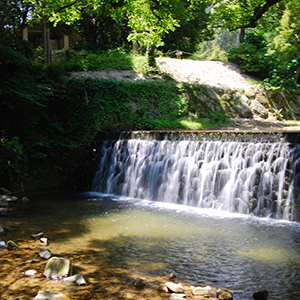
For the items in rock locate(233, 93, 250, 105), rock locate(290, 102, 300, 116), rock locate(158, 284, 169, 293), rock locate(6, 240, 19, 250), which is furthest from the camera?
rock locate(290, 102, 300, 116)

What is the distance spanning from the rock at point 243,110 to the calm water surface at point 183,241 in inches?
370

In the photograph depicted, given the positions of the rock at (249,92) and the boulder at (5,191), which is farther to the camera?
the rock at (249,92)

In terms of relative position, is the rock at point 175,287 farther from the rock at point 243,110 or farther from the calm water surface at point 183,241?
the rock at point 243,110

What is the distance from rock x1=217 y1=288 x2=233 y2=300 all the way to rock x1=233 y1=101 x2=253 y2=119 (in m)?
14.0

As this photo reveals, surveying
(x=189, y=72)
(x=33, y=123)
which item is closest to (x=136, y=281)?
(x=33, y=123)

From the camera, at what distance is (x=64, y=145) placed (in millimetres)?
12805

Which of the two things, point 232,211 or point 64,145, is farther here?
point 64,145

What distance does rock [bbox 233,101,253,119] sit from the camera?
16938 millimetres

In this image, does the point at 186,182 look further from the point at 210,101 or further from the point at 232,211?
the point at 210,101

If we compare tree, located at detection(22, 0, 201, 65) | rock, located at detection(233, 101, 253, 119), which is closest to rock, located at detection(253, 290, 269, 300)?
tree, located at detection(22, 0, 201, 65)

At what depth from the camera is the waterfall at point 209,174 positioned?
7777 millimetres

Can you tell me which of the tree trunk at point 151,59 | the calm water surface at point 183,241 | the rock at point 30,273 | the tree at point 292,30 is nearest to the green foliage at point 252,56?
the tree at point 292,30

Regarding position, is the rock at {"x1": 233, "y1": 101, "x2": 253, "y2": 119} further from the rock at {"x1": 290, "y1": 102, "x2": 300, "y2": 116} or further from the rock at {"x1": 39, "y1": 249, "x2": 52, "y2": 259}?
the rock at {"x1": 39, "y1": 249, "x2": 52, "y2": 259}

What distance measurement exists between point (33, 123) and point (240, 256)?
9.15 m
